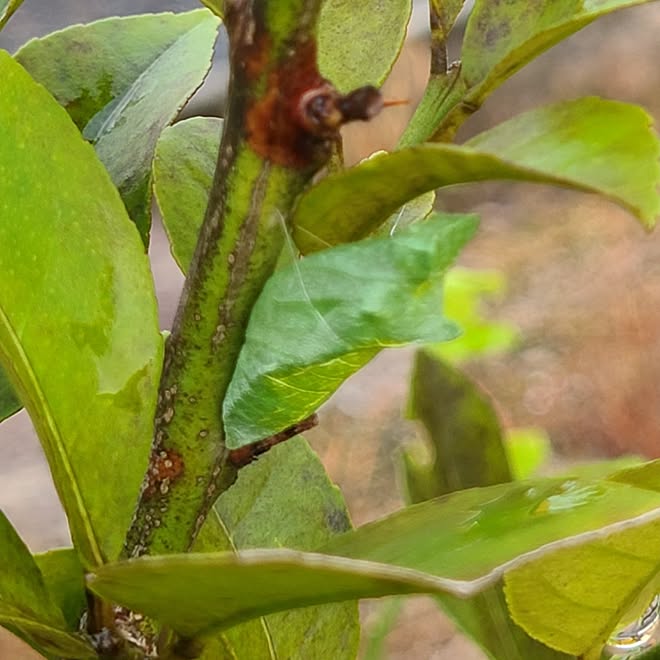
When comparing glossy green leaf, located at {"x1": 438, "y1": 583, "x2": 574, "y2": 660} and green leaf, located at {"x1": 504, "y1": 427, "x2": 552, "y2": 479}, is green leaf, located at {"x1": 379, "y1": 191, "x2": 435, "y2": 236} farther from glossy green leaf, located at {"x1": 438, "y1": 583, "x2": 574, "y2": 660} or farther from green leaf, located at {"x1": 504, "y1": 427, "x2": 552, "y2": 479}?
green leaf, located at {"x1": 504, "y1": 427, "x2": 552, "y2": 479}

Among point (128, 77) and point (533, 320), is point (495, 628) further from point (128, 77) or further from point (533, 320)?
point (533, 320)

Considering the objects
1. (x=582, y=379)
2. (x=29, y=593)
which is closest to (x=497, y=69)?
(x=29, y=593)

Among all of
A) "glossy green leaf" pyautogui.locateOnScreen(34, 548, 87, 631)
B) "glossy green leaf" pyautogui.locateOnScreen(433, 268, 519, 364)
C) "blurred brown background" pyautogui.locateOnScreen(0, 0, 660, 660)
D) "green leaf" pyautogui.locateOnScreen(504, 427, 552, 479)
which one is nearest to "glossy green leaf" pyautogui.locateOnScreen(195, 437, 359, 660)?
"glossy green leaf" pyautogui.locateOnScreen(34, 548, 87, 631)

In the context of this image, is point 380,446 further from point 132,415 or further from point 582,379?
point 132,415

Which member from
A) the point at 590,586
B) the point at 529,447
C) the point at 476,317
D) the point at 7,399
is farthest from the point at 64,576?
the point at 476,317

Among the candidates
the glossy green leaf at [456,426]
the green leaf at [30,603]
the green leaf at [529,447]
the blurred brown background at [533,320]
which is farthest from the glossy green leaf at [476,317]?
the green leaf at [30,603]
